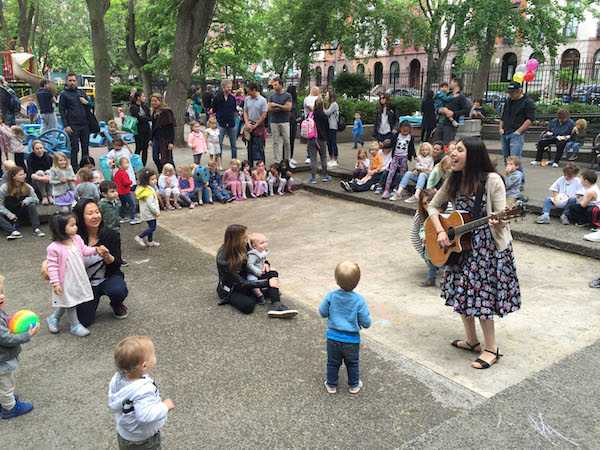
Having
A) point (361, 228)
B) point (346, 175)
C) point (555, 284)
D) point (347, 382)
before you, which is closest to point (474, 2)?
point (346, 175)

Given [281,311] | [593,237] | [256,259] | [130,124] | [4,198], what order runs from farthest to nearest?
[130,124], [4,198], [593,237], [256,259], [281,311]

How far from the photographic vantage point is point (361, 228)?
8.53m

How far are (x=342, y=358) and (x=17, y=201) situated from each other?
6.68 m

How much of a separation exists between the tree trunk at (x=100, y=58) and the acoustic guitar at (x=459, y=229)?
15298mm

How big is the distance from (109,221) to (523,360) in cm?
491

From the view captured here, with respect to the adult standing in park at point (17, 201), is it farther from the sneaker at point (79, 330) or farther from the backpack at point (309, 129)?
the backpack at point (309, 129)

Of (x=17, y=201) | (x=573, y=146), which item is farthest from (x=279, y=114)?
(x=573, y=146)

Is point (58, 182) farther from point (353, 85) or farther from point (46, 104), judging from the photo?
point (353, 85)

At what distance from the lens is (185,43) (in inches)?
566

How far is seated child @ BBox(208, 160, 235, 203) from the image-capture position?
10.4m

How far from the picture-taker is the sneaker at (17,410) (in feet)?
11.5

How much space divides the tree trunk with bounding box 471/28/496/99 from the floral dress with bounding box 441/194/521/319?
58.8 feet

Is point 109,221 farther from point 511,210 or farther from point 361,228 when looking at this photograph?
point 511,210

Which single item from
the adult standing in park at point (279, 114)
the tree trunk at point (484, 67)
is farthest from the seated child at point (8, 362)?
the tree trunk at point (484, 67)
